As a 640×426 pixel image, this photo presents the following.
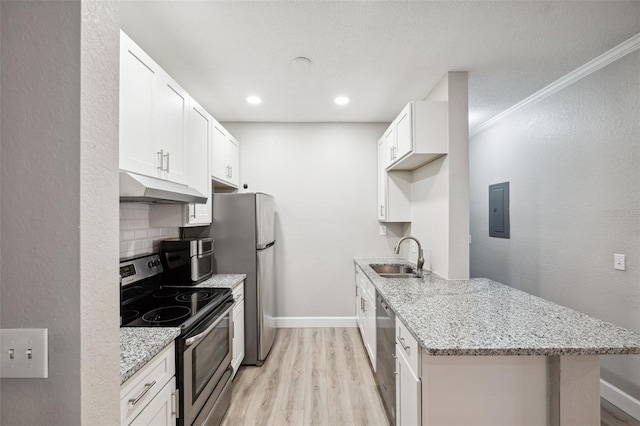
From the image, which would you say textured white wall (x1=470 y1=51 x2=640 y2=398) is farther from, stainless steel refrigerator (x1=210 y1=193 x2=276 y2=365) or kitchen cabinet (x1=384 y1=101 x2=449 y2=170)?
stainless steel refrigerator (x1=210 y1=193 x2=276 y2=365)

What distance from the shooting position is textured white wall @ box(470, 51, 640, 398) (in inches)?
76.1

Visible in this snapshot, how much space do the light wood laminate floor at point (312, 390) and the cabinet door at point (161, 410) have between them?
2.66 feet

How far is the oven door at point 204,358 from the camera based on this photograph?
1.39 m

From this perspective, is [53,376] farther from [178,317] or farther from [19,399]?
[178,317]

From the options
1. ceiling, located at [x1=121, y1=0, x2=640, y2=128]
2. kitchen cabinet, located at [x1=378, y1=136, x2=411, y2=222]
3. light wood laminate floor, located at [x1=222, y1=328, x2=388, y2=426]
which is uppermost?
ceiling, located at [x1=121, y1=0, x2=640, y2=128]

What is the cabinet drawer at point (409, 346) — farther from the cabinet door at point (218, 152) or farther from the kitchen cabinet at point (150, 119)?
the cabinet door at point (218, 152)

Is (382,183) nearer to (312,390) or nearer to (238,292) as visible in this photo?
(238,292)

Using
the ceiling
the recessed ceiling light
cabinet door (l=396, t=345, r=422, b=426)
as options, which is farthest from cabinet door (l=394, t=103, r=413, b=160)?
cabinet door (l=396, t=345, r=422, b=426)

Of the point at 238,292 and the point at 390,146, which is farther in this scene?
the point at 390,146

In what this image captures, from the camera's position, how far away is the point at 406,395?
141 cm

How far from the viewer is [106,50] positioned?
2.45 ft

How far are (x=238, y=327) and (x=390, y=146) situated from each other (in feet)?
7.57

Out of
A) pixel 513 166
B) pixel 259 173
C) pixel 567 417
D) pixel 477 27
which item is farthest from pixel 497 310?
pixel 259 173

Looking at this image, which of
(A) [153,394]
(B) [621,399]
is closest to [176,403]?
(A) [153,394]
